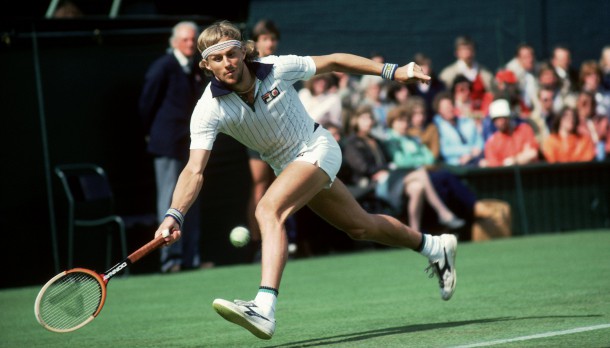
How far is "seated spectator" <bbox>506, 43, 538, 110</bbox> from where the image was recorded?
16562mm

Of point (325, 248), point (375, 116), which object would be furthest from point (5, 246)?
point (375, 116)

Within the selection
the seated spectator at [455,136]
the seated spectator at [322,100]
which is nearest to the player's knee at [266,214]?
the seated spectator at [322,100]

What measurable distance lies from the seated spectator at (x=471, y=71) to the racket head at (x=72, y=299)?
1012 centimetres

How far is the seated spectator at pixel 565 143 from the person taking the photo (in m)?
15.6

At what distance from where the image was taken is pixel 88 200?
12.2m

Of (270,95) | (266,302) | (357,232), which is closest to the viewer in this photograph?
(266,302)

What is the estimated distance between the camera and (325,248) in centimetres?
1430

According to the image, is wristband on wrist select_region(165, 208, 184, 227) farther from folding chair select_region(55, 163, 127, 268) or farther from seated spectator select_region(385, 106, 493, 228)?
seated spectator select_region(385, 106, 493, 228)

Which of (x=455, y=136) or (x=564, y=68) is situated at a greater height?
(x=564, y=68)

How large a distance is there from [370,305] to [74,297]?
2829 millimetres

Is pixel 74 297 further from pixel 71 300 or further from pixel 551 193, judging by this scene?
pixel 551 193

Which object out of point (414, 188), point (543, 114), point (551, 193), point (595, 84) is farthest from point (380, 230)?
point (595, 84)

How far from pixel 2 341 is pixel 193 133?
6.98 feet

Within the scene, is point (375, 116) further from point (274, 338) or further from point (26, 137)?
point (274, 338)
